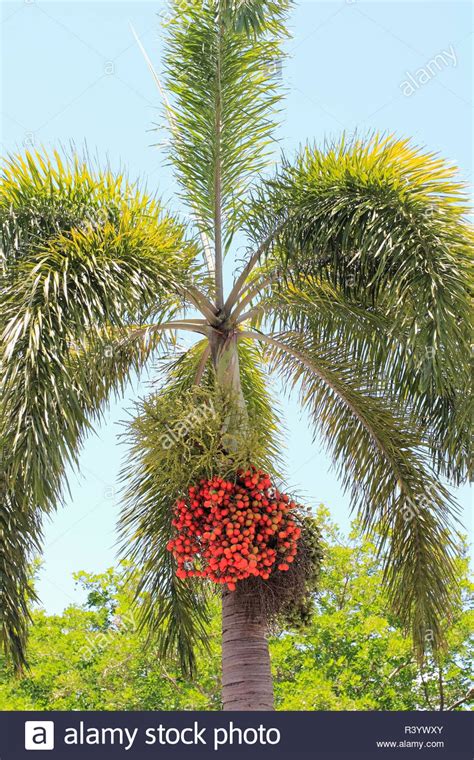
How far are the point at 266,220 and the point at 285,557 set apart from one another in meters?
2.78

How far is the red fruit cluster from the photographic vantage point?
610cm

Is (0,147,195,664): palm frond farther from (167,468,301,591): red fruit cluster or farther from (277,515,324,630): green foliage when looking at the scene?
(277,515,324,630): green foliage

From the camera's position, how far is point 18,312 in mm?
5410

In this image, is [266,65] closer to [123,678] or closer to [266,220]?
[266,220]

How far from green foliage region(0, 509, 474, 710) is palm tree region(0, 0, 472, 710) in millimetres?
10064

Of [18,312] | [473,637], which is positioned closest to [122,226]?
[18,312]

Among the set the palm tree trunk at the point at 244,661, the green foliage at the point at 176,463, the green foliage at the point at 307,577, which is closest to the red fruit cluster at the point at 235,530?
the green foliage at the point at 176,463

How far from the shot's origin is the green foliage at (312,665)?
17.4m
